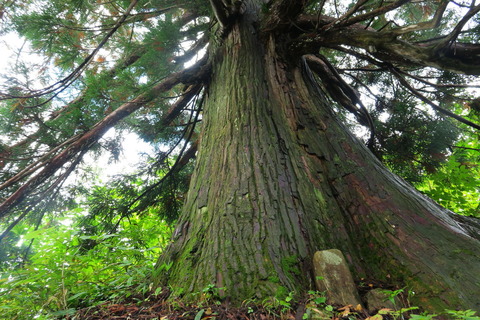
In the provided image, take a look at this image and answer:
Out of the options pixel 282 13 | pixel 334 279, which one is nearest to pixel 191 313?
pixel 334 279

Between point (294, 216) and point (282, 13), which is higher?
point (282, 13)

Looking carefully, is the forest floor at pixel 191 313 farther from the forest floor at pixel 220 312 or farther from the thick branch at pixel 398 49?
the thick branch at pixel 398 49

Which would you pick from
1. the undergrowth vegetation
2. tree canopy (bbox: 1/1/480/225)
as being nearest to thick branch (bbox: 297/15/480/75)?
tree canopy (bbox: 1/1/480/225)

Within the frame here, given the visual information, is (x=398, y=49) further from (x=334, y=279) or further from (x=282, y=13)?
(x=334, y=279)

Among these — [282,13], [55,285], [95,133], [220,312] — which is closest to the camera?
[220,312]

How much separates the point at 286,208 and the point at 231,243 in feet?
1.40

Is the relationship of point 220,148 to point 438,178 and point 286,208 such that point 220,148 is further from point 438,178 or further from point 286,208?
point 438,178

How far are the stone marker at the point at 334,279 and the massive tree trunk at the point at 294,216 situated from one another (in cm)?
7

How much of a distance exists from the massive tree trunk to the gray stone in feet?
0.59

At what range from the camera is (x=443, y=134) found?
334 centimetres

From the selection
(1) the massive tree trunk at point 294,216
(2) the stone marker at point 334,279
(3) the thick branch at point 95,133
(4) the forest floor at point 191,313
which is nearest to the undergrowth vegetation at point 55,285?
(4) the forest floor at point 191,313

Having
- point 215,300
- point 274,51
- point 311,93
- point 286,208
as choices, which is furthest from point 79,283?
point 274,51

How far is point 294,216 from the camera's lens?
5.10 feet

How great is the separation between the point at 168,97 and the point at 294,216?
7.16ft
